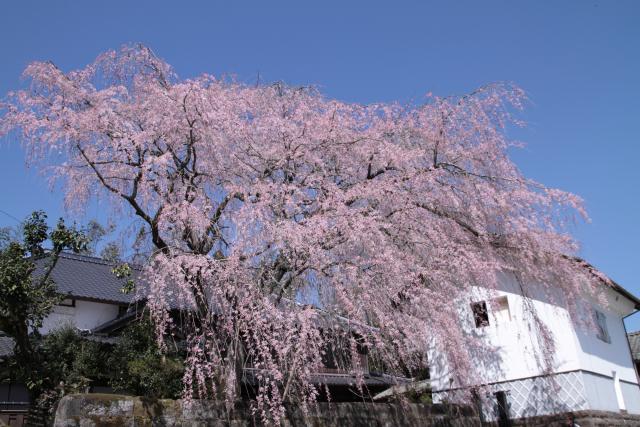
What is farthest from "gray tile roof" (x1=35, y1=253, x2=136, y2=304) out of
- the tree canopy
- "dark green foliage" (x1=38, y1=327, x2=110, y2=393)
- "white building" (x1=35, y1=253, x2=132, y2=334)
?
the tree canopy

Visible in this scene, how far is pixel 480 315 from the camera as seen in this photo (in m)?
13.8

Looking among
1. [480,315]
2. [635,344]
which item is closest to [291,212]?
[480,315]

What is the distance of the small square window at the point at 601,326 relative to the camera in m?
14.8

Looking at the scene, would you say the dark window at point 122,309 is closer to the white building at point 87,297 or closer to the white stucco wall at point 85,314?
the white building at point 87,297

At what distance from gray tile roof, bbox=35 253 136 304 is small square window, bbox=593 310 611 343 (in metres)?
14.3

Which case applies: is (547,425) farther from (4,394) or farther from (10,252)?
(4,394)

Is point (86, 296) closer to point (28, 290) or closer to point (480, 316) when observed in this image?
point (28, 290)

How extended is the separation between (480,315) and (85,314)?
1317 centimetres

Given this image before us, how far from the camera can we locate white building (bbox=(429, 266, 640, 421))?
12.9 metres

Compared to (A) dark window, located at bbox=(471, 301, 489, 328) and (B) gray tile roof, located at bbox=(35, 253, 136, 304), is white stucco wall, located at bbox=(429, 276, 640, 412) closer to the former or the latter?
(A) dark window, located at bbox=(471, 301, 489, 328)

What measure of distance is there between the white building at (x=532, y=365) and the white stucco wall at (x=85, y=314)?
11.5 m

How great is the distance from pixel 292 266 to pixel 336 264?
2.28 feet

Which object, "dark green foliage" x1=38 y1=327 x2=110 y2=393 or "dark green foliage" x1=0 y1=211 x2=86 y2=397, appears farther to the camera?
"dark green foliage" x1=38 y1=327 x2=110 y2=393

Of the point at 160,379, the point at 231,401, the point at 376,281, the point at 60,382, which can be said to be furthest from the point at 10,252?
the point at 376,281
